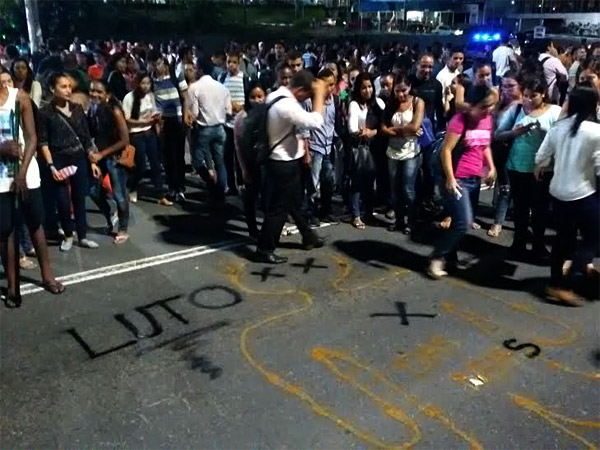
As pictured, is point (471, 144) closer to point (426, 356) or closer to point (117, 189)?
point (426, 356)

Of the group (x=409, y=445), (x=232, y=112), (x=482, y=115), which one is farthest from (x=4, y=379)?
(x=232, y=112)

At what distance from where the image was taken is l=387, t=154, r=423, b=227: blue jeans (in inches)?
253

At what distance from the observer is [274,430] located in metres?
3.46

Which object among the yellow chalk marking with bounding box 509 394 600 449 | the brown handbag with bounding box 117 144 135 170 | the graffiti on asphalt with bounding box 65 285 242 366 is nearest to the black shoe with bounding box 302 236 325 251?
the graffiti on asphalt with bounding box 65 285 242 366

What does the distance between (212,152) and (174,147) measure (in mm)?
512

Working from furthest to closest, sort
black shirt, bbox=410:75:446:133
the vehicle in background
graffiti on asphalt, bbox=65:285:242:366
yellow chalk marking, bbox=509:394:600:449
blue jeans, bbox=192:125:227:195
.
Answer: the vehicle in background, blue jeans, bbox=192:125:227:195, black shirt, bbox=410:75:446:133, graffiti on asphalt, bbox=65:285:242:366, yellow chalk marking, bbox=509:394:600:449

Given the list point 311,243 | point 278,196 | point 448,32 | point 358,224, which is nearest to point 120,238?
point 278,196

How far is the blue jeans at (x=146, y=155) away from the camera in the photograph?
7325mm

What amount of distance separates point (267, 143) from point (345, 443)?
2.90m

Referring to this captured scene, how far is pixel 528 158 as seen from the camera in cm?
566

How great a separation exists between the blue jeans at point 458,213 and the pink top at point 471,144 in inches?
3.0

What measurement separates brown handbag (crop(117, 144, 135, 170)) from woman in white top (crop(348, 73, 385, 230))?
2191mm

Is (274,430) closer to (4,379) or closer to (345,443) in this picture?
(345,443)

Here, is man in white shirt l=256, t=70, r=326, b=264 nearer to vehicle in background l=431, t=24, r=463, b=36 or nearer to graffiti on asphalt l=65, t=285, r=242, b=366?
graffiti on asphalt l=65, t=285, r=242, b=366
